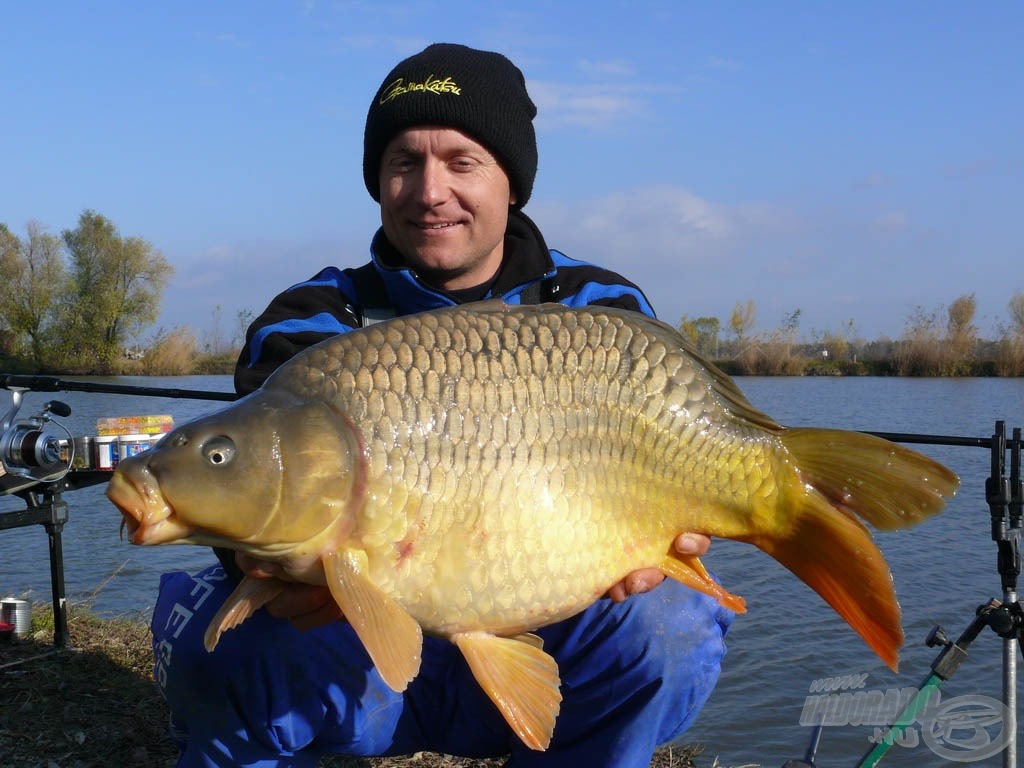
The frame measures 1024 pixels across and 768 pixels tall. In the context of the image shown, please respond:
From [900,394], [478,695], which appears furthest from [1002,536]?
[900,394]

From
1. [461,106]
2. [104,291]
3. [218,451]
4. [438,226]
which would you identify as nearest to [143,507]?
[218,451]

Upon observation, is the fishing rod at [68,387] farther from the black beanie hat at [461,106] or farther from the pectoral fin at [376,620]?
the pectoral fin at [376,620]

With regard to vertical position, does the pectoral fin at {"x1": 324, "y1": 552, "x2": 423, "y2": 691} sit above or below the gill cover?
below

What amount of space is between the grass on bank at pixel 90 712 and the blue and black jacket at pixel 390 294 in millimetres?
1001

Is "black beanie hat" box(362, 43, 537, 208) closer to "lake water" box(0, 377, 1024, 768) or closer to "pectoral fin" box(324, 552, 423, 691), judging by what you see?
"pectoral fin" box(324, 552, 423, 691)

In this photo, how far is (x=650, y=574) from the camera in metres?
1.40

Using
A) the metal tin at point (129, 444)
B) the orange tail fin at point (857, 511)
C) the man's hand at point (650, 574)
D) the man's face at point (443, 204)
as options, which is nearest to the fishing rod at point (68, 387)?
the metal tin at point (129, 444)

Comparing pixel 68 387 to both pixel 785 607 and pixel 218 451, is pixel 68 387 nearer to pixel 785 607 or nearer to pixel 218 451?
pixel 218 451

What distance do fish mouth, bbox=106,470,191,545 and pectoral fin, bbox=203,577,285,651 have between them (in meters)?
0.19

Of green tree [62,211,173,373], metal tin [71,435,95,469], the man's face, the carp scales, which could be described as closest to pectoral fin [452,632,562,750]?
the carp scales

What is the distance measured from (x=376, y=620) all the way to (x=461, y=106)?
45.3 inches

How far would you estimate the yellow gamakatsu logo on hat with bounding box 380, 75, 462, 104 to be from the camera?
1936mm

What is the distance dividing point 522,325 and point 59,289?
24.6m

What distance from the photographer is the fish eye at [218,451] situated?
3.93 feet
